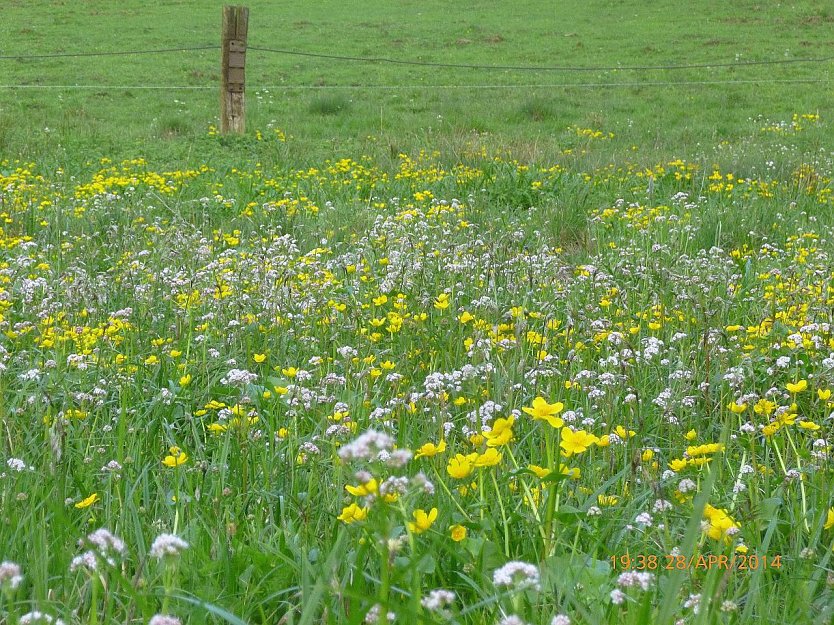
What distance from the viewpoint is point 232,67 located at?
11.3m

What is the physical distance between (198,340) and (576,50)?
19.4m

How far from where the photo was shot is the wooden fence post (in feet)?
37.1

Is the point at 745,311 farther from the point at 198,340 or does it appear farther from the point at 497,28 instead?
the point at 497,28

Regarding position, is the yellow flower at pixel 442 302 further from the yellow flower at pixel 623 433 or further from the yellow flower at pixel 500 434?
the yellow flower at pixel 500 434

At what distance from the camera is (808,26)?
22.2m

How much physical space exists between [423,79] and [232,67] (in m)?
7.60

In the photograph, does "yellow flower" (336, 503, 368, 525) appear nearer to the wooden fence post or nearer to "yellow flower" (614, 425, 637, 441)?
"yellow flower" (614, 425, 637, 441)

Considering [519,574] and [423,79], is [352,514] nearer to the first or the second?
[519,574]

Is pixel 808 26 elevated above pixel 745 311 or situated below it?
above

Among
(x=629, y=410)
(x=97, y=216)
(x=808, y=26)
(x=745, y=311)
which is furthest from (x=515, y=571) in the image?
(x=808, y=26)

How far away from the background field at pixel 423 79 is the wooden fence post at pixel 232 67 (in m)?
0.59
